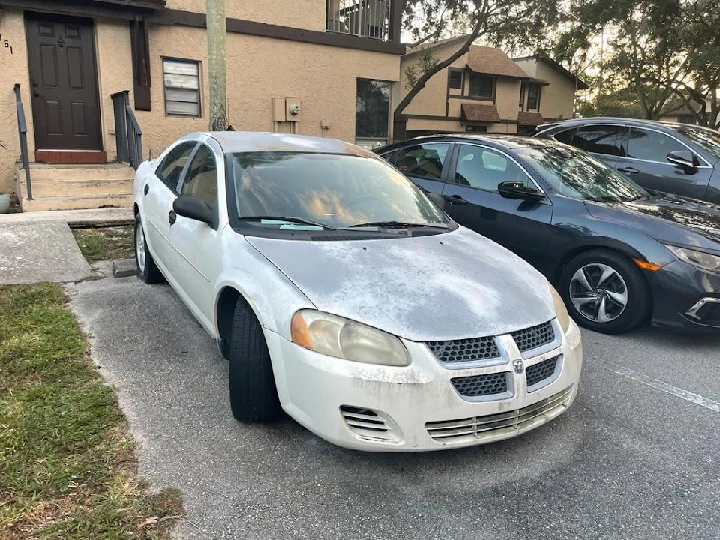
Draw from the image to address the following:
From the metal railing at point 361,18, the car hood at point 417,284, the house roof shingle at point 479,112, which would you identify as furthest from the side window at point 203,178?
the house roof shingle at point 479,112

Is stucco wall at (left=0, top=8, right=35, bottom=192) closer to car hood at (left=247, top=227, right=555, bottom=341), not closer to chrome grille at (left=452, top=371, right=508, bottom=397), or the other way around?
car hood at (left=247, top=227, right=555, bottom=341)

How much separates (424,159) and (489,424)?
3.98 m

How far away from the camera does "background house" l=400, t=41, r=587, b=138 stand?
23391 millimetres

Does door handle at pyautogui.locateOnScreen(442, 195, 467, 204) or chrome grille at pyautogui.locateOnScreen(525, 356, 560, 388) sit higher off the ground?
door handle at pyautogui.locateOnScreen(442, 195, 467, 204)

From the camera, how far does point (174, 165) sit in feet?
15.4

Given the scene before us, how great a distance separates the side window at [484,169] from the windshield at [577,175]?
16 centimetres

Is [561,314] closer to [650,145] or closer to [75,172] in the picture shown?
[650,145]

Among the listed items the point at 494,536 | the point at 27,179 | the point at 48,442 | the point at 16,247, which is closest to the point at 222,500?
the point at 48,442

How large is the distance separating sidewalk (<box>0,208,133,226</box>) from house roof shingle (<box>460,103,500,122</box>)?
19.1 metres

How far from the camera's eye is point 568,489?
2604 millimetres

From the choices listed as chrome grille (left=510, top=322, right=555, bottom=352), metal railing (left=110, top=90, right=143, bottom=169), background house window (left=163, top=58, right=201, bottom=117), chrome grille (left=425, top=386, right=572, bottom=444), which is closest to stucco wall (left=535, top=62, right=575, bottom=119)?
background house window (left=163, top=58, right=201, bottom=117)

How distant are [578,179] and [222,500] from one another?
418 cm

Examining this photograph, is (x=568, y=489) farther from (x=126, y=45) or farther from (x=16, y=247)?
(x=126, y=45)

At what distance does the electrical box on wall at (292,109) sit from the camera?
11438 millimetres
